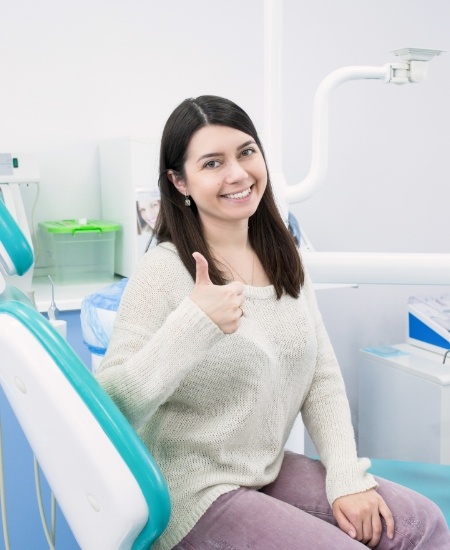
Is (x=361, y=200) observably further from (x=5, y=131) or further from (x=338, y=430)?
(x=338, y=430)

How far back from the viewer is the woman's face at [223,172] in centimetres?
122

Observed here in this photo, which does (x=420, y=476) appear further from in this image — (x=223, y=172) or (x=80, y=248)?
(x=80, y=248)

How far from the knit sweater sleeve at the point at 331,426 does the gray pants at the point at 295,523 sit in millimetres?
50

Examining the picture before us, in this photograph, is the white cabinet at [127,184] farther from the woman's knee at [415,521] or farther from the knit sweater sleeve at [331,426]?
the woman's knee at [415,521]

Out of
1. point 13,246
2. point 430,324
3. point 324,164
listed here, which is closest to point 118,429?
point 13,246

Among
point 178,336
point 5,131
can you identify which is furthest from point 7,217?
point 5,131

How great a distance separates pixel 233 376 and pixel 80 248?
5.99 feet

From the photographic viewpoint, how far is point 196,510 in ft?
3.55

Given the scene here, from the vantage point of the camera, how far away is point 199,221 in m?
1.30

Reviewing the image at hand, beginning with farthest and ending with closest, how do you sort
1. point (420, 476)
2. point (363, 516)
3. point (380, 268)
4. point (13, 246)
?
point (420, 476)
point (380, 268)
point (363, 516)
point (13, 246)

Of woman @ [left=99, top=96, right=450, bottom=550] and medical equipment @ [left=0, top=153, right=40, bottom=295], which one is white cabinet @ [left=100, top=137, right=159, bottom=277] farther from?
woman @ [left=99, top=96, right=450, bottom=550]

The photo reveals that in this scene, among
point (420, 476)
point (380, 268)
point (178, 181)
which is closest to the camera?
point (178, 181)

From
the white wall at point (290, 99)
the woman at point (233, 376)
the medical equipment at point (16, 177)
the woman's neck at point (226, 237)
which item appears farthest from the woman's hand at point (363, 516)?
the white wall at point (290, 99)

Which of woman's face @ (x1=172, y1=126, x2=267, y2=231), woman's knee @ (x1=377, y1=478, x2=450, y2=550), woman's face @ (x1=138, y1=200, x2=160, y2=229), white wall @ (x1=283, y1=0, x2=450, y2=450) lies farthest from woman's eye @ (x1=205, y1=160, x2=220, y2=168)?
white wall @ (x1=283, y1=0, x2=450, y2=450)
